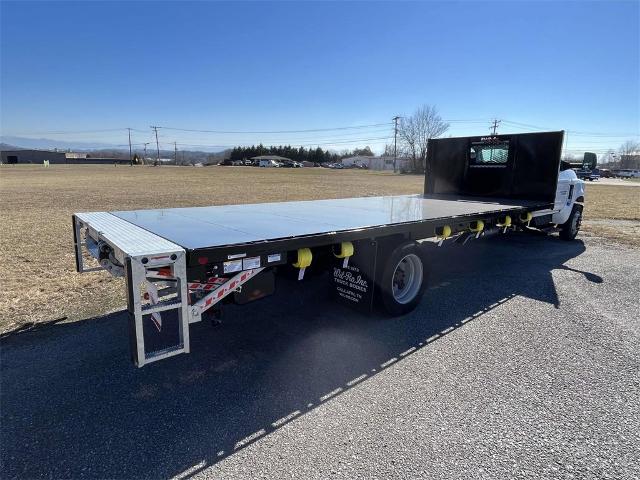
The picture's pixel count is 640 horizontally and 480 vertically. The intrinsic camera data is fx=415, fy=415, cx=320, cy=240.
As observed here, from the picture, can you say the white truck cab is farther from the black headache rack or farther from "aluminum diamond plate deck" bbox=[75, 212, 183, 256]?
"aluminum diamond plate deck" bbox=[75, 212, 183, 256]

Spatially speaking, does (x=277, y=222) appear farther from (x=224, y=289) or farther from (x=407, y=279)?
(x=407, y=279)

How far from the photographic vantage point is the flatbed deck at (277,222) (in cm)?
326

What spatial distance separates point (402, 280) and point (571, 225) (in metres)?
7.01

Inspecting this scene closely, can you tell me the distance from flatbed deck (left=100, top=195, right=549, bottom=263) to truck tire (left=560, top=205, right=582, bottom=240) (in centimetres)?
459

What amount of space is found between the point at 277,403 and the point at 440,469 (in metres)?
1.27

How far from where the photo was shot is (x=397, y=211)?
225 inches

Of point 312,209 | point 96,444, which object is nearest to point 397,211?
point 312,209

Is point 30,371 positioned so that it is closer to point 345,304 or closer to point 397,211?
point 345,304

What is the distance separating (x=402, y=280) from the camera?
519 centimetres

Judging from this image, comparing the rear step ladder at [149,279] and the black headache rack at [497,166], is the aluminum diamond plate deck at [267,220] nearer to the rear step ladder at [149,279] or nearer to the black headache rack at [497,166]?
the rear step ladder at [149,279]

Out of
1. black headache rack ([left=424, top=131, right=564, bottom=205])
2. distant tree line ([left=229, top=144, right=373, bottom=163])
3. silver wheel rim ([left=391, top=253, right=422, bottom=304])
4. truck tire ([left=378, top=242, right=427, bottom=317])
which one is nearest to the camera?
truck tire ([left=378, top=242, right=427, bottom=317])

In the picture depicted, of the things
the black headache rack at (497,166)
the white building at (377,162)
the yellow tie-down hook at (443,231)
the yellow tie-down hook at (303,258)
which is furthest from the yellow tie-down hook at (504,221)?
the white building at (377,162)

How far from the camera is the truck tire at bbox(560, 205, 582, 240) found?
32.5 ft

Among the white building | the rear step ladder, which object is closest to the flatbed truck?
the rear step ladder
